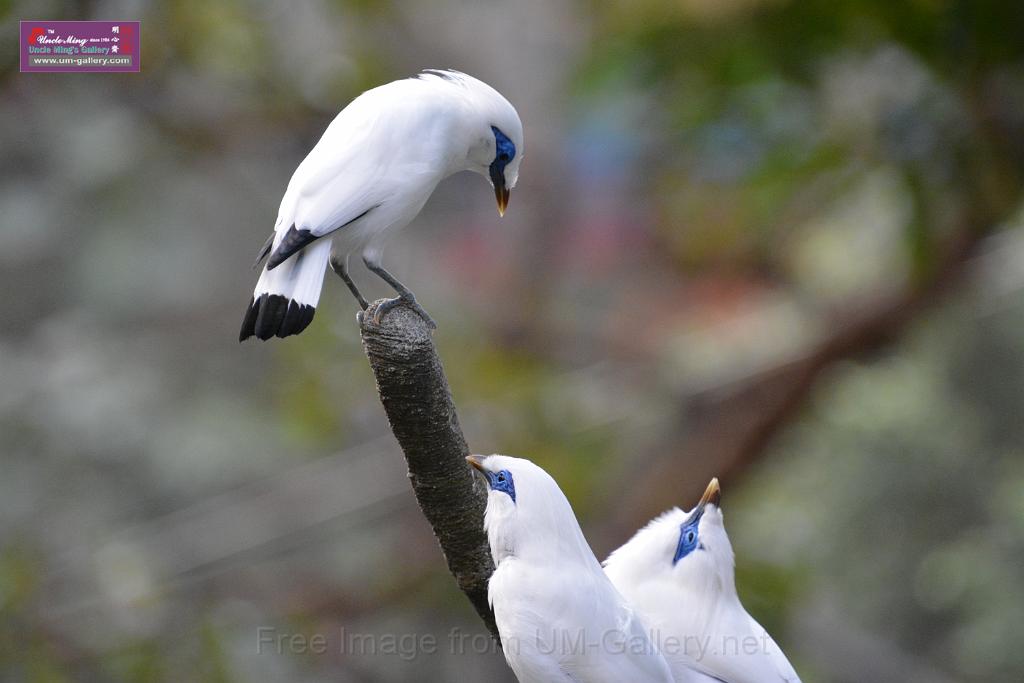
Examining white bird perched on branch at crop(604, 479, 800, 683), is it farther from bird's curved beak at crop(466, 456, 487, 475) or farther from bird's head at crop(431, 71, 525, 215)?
bird's head at crop(431, 71, 525, 215)

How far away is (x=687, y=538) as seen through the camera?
7.52 feet

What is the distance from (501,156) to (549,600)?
86 cm

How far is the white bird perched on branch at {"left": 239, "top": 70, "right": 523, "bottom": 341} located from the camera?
6.23ft

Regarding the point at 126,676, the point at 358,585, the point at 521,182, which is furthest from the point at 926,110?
the point at 126,676

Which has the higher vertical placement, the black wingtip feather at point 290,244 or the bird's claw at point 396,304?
the black wingtip feather at point 290,244

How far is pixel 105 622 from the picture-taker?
524 centimetres

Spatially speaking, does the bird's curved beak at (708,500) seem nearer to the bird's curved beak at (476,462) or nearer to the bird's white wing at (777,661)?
the bird's white wing at (777,661)

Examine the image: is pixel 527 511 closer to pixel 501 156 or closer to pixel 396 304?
pixel 396 304

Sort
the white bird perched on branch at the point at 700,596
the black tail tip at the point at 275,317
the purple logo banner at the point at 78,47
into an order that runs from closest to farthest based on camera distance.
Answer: the black tail tip at the point at 275,317
the white bird perched on branch at the point at 700,596
the purple logo banner at the point at 78,47

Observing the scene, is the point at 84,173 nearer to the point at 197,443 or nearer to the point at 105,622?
the point at 197,443

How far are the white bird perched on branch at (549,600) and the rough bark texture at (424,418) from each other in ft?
0.17

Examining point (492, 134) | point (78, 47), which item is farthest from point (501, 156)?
point (78, 47)

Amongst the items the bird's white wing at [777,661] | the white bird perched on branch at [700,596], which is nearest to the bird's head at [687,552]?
the white bird perched on branch at [700,596]

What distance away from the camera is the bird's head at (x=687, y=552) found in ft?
7.33
